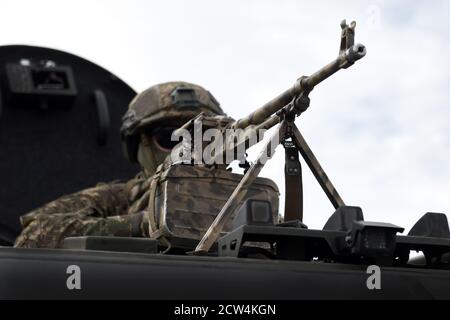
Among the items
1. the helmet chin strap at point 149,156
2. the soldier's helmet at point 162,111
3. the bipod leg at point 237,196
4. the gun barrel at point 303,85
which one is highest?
the soldier's helmet at point 162,111

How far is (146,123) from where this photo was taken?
9.02 m

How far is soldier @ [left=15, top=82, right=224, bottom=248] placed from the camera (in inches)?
314

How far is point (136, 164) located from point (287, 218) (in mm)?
4640

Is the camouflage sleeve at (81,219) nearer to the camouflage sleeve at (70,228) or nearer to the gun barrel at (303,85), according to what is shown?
the camouflage sleeve at (70,228)

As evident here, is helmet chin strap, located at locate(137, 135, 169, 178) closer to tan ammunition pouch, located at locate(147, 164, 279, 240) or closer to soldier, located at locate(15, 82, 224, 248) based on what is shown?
soldier, located at locate(15, 82, 224, 248)

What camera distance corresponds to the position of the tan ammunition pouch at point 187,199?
19.3 feet

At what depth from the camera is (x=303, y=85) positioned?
512 centimetres

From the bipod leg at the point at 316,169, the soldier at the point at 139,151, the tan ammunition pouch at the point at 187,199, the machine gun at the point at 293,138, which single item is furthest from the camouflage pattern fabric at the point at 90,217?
the bipod leg at the point at 316,169

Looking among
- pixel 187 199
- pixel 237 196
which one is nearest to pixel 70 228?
pixel 187 199

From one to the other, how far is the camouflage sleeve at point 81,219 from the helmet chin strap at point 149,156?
0.33m

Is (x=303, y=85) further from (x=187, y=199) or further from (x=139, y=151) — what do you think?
(x=139, y=151)

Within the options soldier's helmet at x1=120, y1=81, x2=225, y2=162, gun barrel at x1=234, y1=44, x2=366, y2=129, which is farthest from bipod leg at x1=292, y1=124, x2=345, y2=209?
soldier's helmet at x1=120, y1=81, x2=225, y2=162
